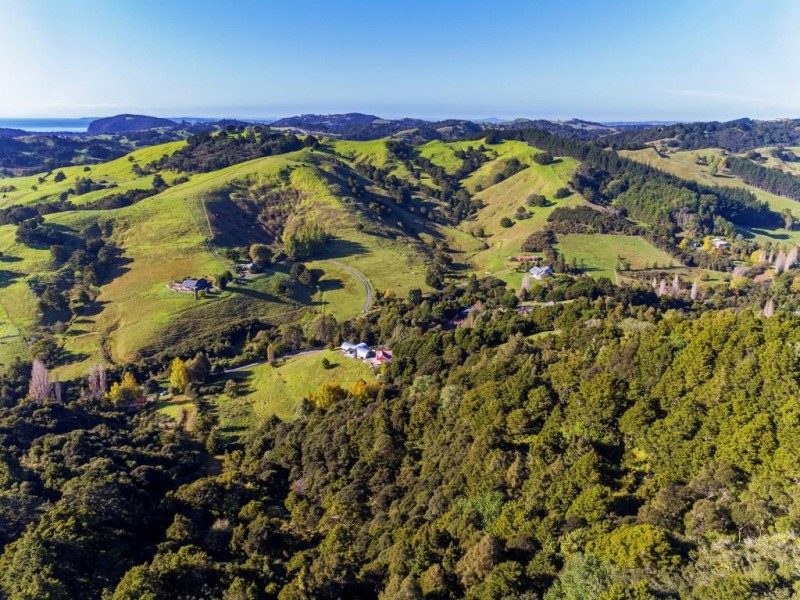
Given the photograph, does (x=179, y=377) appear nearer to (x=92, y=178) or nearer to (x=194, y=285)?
(x=194, y=285)

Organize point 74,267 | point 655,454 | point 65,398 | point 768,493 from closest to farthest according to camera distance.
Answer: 1. point 768,493
2. point 655,454
3. point 65,398
4. point 74,267

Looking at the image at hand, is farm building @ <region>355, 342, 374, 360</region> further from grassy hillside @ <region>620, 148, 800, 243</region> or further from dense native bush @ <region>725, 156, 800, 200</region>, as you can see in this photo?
dense native bush @ <region>725, 156, 800, 200</region>

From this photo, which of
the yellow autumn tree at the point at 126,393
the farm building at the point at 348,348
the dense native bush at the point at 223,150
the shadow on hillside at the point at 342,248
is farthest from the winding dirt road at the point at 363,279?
the dense native bush at the point at 223,150

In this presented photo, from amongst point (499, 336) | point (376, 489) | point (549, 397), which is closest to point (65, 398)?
point (376, 489)

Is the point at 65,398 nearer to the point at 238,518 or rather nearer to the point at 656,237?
the point at 238,518

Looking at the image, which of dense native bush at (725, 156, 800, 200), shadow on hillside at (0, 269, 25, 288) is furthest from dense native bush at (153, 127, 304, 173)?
dense native bush at (725, 156, 800, 200)

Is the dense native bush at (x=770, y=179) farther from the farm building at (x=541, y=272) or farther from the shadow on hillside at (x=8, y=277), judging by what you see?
the shadow on hillside at (x=8, y=277)
